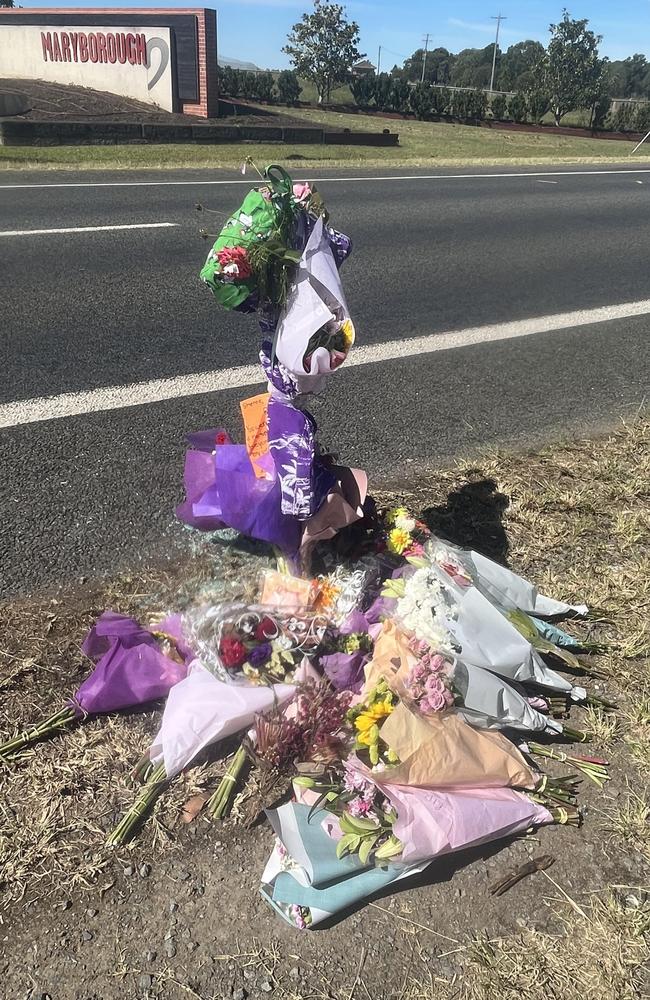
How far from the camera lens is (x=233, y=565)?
2.60 m

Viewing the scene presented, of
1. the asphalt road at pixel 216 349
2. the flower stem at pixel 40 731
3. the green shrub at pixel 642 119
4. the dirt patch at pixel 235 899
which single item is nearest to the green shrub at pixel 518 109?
the green shrub at pixel 642 119

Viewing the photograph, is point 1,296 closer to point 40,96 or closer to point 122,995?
point 122,995

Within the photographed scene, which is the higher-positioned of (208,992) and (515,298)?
(515,298)

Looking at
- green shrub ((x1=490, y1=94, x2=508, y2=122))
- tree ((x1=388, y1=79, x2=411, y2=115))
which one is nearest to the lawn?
green shrub ((x1=490, y1=94, x2=508, y2=122))

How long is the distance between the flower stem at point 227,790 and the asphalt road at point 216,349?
100 centimetres

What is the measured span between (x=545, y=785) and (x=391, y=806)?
0.42 metres

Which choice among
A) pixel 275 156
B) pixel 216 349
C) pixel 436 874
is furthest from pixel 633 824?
pixel 275 156

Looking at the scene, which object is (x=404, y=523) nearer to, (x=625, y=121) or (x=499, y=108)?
(x=499, y=108)

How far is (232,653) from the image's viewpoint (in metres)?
2.03

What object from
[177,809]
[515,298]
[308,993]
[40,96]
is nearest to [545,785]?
[308,993]

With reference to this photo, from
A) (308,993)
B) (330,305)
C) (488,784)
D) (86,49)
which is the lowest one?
(308,993)

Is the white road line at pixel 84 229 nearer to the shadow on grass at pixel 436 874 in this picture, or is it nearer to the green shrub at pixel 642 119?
the shadow on grass at pixel 436 874

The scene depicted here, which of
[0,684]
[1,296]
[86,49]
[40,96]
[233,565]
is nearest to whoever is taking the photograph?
[0,684]

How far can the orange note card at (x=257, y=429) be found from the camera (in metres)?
2.21
